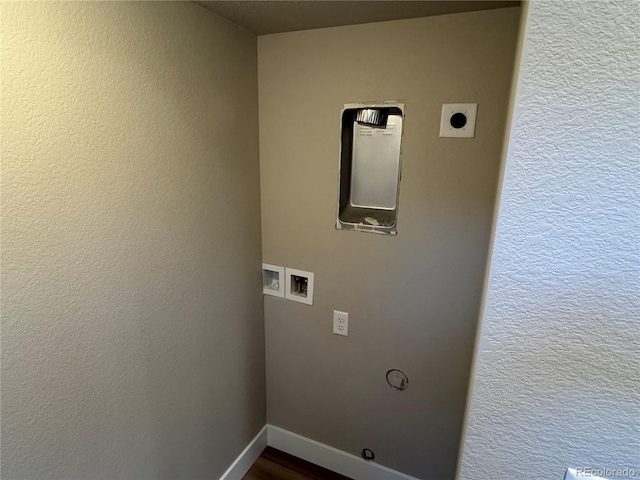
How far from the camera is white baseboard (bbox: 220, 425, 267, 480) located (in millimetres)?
1739

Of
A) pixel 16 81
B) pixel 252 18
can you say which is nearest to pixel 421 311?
pixel 252 18

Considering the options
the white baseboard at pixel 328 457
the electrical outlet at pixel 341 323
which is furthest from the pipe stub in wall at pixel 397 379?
the white baseboard at pixel 328 457

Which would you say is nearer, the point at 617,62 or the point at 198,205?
the point at 617,62

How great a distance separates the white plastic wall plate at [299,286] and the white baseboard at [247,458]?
877mm

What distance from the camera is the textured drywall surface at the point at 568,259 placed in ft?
1.65

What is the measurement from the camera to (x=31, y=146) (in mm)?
814

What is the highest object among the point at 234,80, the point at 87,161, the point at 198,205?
the point at 234,80

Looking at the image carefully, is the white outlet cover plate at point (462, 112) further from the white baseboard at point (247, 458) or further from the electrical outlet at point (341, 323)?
the white baseboard at point (247, 458)

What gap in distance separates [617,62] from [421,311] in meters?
1.16

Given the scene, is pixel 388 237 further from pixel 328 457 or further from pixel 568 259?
pixel 328 457

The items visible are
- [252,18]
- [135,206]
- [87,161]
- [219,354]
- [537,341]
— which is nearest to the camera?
[537,341]

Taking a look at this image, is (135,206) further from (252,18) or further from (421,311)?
(421,311)

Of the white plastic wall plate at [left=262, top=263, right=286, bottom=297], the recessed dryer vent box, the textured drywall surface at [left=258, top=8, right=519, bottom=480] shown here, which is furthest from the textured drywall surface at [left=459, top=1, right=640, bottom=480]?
the white plastic wall plate at [left=262, top=263, right=286, bottom=297]

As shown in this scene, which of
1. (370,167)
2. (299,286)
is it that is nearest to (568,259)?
(370,167)
